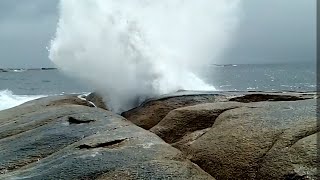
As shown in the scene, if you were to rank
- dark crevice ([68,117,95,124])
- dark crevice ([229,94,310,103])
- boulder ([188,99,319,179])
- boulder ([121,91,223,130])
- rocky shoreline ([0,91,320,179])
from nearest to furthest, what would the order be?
boulder ([188,99,319,179])
rocky shoreline ([0,91,320,179])
dark crevice ([68,117,95,124])
dark crevice ([229,94,310,103])
boulder ([121,91,223,130])

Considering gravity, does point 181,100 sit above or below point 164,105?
above

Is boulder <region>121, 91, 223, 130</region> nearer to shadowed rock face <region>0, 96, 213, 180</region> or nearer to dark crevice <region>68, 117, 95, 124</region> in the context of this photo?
shadowed rock face <region>0, 96, 213, 180</region>

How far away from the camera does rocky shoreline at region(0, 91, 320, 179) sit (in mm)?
4848

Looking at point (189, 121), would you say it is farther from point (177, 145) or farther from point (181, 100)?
point (181, 100)

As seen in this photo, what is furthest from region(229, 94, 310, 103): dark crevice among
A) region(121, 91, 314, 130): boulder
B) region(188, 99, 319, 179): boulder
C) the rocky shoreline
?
region(188, 99, 319, 179): boulder

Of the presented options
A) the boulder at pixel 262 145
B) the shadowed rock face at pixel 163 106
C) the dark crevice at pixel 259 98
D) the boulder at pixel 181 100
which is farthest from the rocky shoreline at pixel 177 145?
the shadowed rock face at pixel 163 106

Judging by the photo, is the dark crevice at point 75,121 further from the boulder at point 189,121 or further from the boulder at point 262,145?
the boulder at point 262,145

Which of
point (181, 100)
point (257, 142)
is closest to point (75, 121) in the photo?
point (181, 100)

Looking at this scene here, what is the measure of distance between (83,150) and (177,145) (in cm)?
142

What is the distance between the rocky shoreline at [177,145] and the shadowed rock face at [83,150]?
0.04ft

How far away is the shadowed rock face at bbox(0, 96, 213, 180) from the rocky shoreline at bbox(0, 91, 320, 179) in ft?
0.04

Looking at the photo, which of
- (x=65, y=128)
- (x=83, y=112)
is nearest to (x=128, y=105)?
(x=83, y=112)

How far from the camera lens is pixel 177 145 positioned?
6.40 m

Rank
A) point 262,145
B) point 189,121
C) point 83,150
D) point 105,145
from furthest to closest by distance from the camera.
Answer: point 189,121 → point 105,145 → point 83,150 → point 262,145
